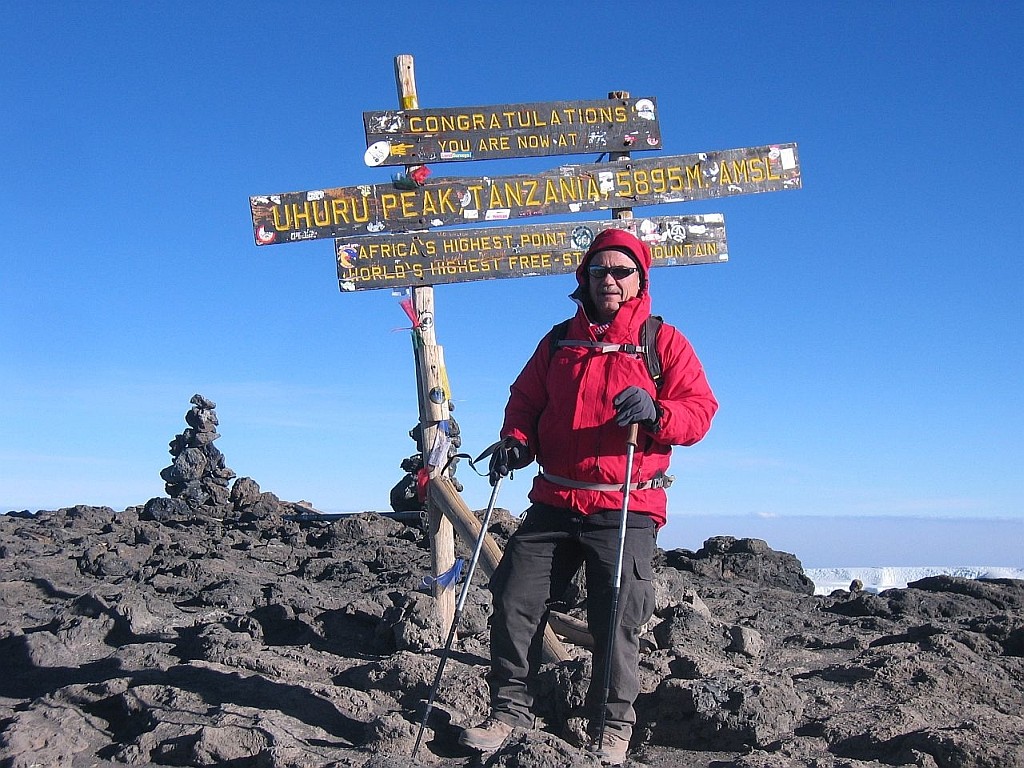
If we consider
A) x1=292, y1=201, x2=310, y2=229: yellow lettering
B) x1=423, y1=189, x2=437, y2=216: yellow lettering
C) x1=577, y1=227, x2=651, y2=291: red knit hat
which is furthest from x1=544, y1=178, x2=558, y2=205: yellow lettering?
x1=577, y1=227, x2=651, y2=291: red knit hat

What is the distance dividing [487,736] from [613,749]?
55cm

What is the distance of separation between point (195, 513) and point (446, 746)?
14.8 meters

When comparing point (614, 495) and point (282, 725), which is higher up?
point (614, 495)

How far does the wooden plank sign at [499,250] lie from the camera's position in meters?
6.90

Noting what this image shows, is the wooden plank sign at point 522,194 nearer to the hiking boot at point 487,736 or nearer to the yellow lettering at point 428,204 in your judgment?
the yellow lettering at point 428,204

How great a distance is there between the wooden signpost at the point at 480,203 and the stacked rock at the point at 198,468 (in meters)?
13.4

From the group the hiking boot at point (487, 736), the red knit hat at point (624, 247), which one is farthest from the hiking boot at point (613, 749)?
the red knit hat at point (624, 247)

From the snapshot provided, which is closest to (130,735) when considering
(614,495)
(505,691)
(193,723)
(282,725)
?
(193,723)

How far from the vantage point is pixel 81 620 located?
711 cm

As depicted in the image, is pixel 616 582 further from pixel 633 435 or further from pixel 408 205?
pixel 408 205

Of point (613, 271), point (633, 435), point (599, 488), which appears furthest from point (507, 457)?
point (613, 271)

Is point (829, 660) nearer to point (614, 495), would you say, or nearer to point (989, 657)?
point (989, 657)

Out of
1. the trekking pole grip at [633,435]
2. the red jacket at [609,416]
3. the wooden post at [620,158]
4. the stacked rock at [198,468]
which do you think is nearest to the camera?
the trekking pole grip at [633,435]

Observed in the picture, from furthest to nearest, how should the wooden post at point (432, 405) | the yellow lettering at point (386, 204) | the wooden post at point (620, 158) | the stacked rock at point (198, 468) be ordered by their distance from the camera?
the stacked rock at point (198, 468)
the wooden post at point (620, 158)
the yellow lettering at point (386, 204)
the wooden post at point (432, 405)
